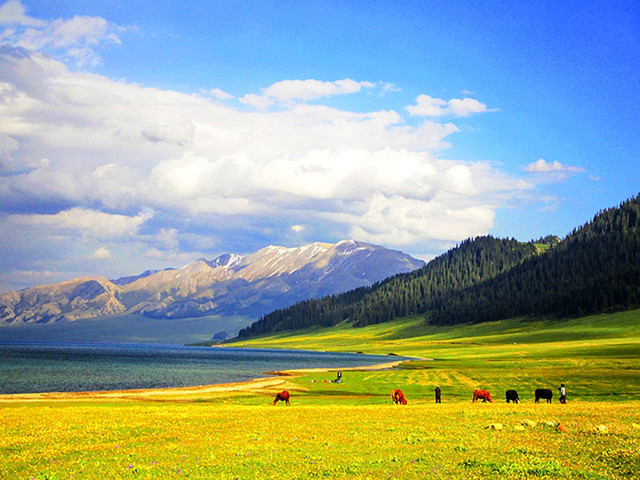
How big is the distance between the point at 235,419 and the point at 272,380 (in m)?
59.3

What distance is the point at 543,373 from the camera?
88500mm

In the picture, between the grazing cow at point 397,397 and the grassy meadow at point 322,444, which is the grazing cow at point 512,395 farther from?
the grassy meadow at point 322,444

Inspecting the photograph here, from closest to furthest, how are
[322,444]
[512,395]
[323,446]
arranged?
[323,446]
[322,444]
[512,395]

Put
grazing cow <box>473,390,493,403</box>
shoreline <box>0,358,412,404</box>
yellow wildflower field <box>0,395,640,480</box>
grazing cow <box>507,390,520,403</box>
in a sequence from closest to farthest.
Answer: yellow wildflower field <box>0,395,640,480</box>
grazing cow <box>507,390,520,403</box>
grazing cow <box>473,390,493,403</box>
shoreline <box>0,358,412,404</box>

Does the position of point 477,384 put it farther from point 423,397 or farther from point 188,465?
point 188,465

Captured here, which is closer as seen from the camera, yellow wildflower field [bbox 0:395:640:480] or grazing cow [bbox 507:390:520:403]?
yellow wildflower field [bbox 0:395:640:480]

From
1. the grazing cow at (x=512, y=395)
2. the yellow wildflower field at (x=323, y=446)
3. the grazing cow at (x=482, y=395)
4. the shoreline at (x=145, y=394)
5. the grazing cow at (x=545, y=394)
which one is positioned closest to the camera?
the yellow wildflower field at (x=323, y=446)

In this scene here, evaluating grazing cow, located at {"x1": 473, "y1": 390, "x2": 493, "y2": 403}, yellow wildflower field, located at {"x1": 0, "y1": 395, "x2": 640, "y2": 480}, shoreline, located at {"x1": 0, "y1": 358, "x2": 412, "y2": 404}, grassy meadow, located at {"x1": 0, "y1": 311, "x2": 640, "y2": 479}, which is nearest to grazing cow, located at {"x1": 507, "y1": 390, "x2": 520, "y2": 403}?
grazing cow, located at {"x1": 473, "y1": 390, "x2": 493, "y2": 403}

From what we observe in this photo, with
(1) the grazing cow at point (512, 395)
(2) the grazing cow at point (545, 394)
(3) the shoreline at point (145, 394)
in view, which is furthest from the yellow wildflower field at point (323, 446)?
Result: (3) the shoreline at point (145, 394)

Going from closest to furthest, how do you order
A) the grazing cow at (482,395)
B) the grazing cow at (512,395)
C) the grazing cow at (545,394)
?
1. the grazing cow at (512,395)
2. the grazing cow at (545,394)
3. the grazing cow at (482,395)

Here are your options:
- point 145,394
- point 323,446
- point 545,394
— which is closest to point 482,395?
point 545,394

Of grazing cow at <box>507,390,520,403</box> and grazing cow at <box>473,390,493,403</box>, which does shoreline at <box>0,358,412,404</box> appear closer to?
grazing cow at <box>473,390,493,403</box>

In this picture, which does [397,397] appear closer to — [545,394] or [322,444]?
[545,394]

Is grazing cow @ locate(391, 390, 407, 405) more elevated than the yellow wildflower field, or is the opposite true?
the yellow wildflower field
